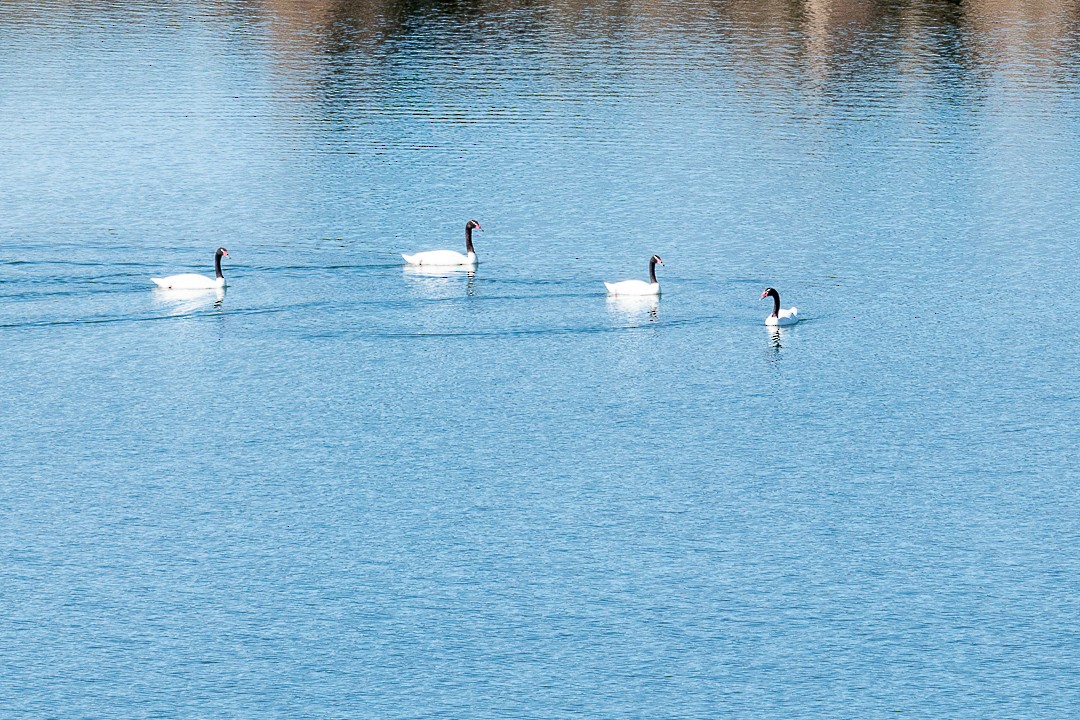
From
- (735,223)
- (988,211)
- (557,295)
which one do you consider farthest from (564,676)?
(988,211)

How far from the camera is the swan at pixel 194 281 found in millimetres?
37656

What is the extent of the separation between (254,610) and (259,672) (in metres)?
1.77

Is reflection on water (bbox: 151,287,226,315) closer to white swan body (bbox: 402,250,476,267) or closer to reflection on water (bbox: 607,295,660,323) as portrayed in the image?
white swan body (bbox: 402,250,476,267)

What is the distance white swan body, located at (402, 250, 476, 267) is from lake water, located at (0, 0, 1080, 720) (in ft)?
1.07

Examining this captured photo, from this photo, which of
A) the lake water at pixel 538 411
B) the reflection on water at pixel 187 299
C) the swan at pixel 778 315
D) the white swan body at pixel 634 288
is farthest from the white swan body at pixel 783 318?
the reflection on water at pixel 187 299

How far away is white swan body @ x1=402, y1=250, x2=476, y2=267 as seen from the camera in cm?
4038

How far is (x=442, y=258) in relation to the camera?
132 feet

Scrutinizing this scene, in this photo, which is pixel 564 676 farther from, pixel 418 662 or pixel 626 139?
pixel 626 139

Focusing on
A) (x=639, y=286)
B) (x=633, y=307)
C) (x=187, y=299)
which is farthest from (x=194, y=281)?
(x=639, y=286)

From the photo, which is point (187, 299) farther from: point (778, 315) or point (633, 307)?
point (778, 315)

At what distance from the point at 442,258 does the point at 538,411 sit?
961 cm

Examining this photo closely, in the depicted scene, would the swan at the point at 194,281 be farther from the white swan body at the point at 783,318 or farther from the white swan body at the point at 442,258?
the white swan body at the point at 783,318

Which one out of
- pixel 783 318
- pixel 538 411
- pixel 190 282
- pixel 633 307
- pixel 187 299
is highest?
pixel 190 282

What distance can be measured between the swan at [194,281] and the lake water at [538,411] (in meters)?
0.57
